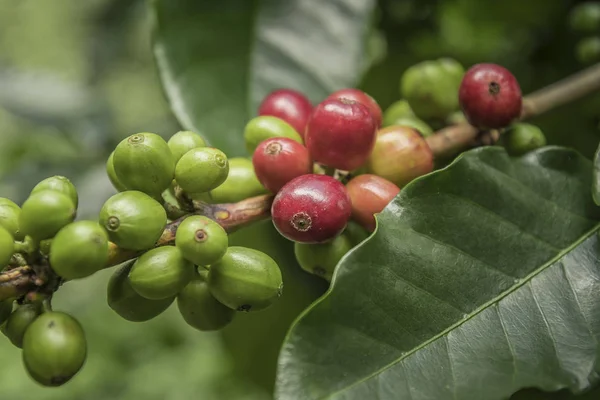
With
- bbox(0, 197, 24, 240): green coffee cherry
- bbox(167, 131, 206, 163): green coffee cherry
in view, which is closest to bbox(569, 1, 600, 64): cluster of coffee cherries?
bbox(167, 131, 206, 163): green coffee cherry

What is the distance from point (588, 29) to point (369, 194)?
73 centimetres

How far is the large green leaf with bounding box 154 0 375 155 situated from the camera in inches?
44.8

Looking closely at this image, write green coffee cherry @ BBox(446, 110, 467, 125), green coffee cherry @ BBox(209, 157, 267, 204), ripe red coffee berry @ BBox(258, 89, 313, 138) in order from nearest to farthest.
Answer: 1. green coffee cherry @ BBox(209, 157, 267, 204)
2. ripe red coffee berry @ BBox(258, 89, 313, 138)
3. green coffee cherry @ BBox(446, 110, 467, 125)

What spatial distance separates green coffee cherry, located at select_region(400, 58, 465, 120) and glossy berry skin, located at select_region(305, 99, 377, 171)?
0.77 feet

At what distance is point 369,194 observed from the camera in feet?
2.46

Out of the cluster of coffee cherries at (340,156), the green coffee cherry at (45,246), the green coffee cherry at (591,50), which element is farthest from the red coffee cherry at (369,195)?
the green coffee cherry at (591,50)

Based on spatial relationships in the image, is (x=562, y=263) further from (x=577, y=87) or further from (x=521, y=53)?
(x=521, y=53)

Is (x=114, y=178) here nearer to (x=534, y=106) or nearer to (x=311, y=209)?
(x=311, y=209)

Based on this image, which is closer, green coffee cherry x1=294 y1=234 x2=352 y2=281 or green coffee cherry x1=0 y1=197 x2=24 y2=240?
green coffee cherry x1=0 y1=197 x2=24 y2=240

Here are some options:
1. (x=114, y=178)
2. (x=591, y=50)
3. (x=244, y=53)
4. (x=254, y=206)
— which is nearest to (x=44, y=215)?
(x=114, y=178)

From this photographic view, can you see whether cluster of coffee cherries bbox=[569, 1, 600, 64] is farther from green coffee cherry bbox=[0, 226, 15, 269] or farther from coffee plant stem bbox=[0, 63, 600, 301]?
green coffee cherry bbox=[0, 226, 15, 269]

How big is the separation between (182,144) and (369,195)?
8.6 inches

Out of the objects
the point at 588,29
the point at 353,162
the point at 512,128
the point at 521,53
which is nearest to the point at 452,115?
the point at 512,128

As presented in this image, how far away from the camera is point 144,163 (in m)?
0.67
